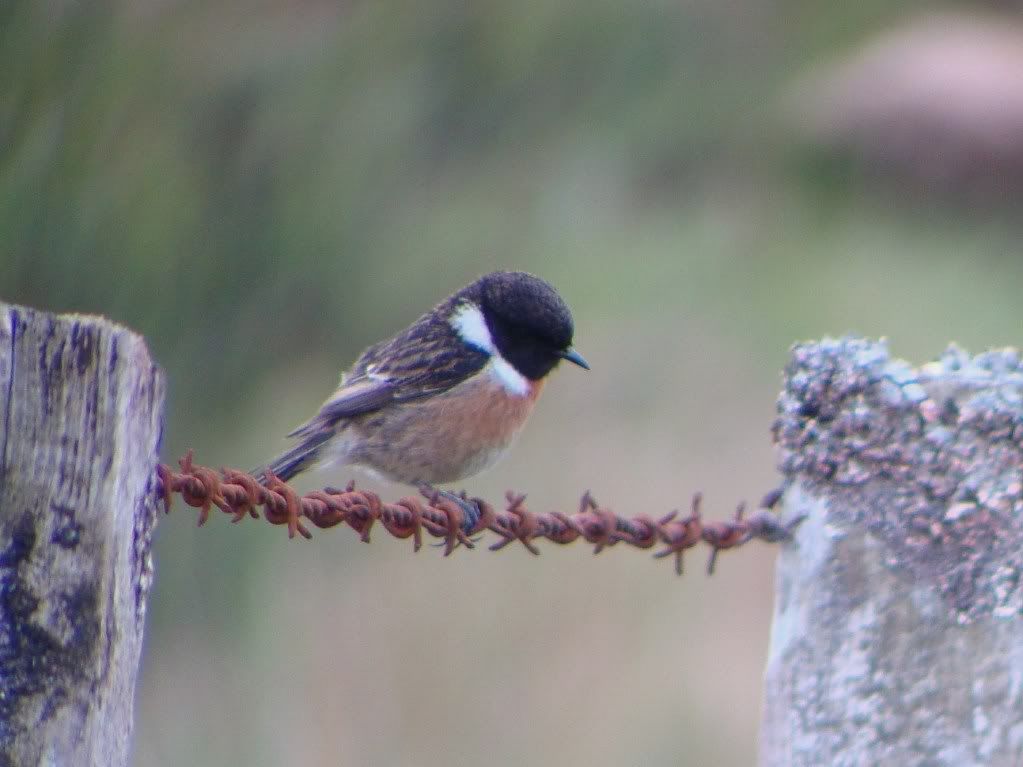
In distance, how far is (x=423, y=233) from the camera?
6289mm

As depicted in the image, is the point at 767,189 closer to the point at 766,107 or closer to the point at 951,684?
the point at 766,107

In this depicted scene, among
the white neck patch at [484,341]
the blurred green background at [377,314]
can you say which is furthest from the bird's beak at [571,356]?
the blurred green background at [377,314]

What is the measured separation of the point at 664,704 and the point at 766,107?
472cm

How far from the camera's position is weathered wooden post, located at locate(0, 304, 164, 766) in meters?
1.37

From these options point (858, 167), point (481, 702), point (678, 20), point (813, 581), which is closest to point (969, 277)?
point (858, 167)

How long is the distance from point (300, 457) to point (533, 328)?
71cm

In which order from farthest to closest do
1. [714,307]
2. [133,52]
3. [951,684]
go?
[714,307], [133,52], [951,684]

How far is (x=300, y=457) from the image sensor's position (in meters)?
3.55

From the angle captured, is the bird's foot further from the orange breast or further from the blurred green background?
the blurred green background

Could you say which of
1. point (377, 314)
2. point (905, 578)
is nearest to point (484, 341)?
point (905, 578)

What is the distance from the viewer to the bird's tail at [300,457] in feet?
11.5

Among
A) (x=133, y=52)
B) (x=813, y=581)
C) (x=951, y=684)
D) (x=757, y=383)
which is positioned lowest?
(x=951, y=684)

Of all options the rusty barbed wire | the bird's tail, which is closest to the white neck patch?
the bird's tail

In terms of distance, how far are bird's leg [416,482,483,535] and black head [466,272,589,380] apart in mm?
407
